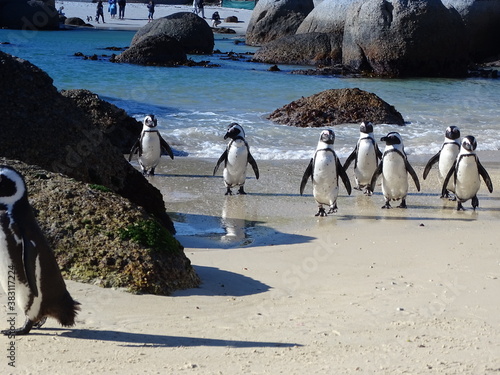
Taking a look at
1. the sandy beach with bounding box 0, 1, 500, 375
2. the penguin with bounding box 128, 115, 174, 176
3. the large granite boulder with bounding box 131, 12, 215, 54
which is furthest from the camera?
the large granite boulder with bounding box 131, 12, 215, 54

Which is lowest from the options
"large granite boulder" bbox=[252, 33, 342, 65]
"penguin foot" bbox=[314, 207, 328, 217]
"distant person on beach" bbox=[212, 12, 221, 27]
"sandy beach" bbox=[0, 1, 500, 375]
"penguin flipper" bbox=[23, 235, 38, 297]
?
"penguin foot" bbox=[314, 207, 328, 217]

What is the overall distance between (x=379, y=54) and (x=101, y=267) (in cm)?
2108

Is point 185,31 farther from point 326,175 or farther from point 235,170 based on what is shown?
point 326,175

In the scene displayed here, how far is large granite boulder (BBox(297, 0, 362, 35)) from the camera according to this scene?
95.1 ft

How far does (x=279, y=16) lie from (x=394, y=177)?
26.0 m

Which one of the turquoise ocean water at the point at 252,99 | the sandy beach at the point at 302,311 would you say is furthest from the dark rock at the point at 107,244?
the turquoise ocean water at the point at 252,99

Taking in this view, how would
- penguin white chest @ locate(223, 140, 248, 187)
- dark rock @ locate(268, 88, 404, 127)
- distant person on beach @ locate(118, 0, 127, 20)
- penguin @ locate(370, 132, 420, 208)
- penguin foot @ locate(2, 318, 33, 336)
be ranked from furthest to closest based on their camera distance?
1. distant person on beach @ locate(118, 0, 127, 20)
2. dark rock @ locate(268, 88, 404, 127)
3. penguin white chest @ locate(223, 140, 248, 187)
4. penguin @ locate(370, 132, 420, 208)
5. penguin foot @ locate(2, 318, 33, 336)

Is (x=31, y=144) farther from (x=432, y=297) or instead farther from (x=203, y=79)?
(x=203, y=79)

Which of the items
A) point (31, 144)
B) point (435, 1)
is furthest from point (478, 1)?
point (31, 144)

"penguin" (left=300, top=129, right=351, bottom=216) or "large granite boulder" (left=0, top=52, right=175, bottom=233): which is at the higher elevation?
"large granite boulder" (left=0, top=52, right=175, bottom=233)

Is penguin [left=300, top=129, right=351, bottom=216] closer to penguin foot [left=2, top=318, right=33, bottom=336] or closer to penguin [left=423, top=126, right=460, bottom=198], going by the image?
penguin [left=423, top=126, right=460, bottom=198]

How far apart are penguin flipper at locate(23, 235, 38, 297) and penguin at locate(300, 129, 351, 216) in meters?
4.47

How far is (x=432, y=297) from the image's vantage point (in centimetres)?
462

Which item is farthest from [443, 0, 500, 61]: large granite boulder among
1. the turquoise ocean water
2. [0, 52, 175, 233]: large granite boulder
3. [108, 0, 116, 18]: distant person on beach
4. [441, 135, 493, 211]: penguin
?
[108, 0, 116, 18]: distant person on beach
